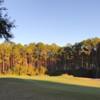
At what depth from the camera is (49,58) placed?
14238cm

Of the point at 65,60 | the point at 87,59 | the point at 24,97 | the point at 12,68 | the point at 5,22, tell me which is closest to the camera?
the point at 24,97

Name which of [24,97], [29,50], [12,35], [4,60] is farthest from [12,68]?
[24,97]

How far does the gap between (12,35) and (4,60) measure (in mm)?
83698

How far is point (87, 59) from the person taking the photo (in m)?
128

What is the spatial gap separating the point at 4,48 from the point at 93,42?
31.3 meters

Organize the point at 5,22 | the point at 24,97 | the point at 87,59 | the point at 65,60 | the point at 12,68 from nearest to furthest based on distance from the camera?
the point at 24,97 → the point at 5,22 → the point at 12,68 → the point at 87,59 → the point at 65,60

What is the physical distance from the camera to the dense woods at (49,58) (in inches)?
4717

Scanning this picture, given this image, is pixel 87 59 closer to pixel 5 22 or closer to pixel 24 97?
pixel 5 22

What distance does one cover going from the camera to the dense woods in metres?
120

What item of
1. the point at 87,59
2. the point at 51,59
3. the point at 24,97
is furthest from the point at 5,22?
the point at 51,59

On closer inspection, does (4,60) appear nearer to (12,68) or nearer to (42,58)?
(12,68)

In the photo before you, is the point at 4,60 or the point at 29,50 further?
the point at 29,50

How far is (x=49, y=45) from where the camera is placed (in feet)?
476

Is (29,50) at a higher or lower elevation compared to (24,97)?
higher
